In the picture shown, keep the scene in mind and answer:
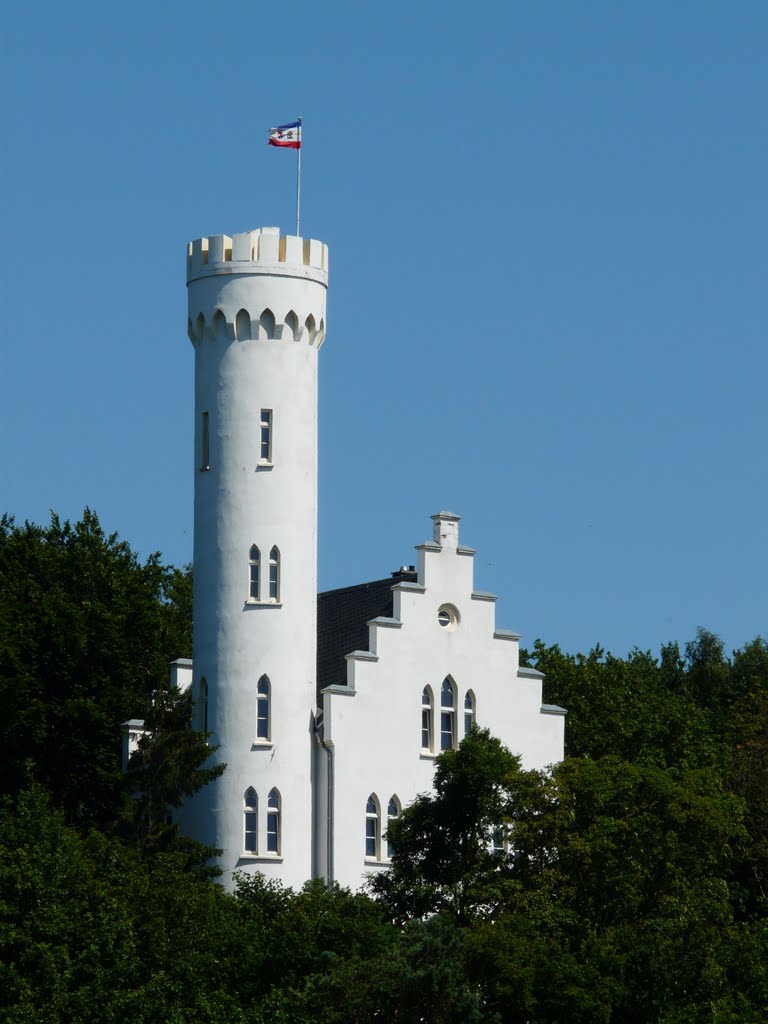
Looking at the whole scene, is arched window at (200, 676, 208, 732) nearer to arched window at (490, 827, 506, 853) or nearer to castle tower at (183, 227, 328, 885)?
castle tower at (183, 227, 328, 885)

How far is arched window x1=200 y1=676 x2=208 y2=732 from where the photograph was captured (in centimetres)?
7531

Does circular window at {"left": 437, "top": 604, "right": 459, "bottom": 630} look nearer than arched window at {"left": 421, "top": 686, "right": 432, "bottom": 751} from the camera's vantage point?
No

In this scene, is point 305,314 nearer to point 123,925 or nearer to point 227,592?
point 227,592

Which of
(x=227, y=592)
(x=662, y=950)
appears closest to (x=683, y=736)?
(x=227, y=592)

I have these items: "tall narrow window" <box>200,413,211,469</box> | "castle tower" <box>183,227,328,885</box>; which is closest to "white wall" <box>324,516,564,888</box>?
"castle tower" <box>183,227,328,885</box>

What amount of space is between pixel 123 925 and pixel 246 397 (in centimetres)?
1898

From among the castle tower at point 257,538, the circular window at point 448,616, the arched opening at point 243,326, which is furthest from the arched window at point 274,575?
the arched opening at point 243,326

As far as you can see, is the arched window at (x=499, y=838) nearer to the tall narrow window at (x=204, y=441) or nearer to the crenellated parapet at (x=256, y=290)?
the tall narrow window at (x=204, y=441)

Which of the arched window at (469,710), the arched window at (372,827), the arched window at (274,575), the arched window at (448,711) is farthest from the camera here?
the arched window at (469,710)

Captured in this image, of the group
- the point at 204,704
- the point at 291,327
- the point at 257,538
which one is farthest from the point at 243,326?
the point at 204,704

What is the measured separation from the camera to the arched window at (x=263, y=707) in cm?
7531

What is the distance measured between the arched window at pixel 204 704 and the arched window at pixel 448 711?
22.7ft

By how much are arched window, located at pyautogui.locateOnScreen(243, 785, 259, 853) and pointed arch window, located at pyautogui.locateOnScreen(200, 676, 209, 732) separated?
7.08 feet

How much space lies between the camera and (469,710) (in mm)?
78125
